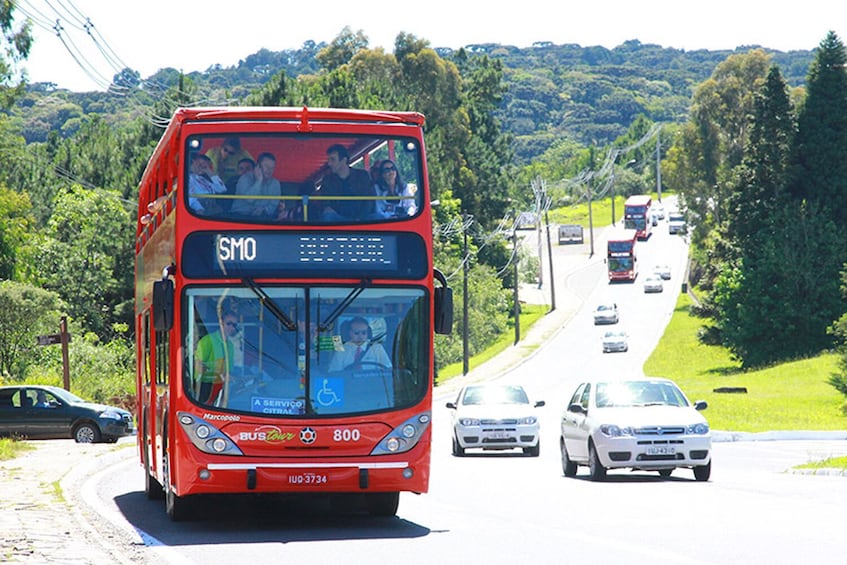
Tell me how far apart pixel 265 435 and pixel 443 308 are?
84.9 inches

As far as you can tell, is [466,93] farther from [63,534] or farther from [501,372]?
[63,534]

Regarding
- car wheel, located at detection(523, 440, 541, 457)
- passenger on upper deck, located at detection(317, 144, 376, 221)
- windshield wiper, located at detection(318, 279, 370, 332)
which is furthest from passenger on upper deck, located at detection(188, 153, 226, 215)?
car wheel, located at detection(523, 440, 541, 457)

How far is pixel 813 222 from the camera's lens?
77875 millimetres

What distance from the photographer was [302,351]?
47.4 ft

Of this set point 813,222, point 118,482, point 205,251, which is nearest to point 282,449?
point 205,251

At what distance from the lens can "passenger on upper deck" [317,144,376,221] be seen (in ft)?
48.0

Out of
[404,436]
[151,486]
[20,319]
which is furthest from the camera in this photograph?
[20,319]

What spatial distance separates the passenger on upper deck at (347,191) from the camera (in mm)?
14641

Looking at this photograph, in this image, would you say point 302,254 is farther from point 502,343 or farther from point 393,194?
point 502,343

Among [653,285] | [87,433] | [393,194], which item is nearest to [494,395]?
[87,433]

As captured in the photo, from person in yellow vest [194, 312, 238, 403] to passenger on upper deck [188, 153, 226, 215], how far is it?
106 cm

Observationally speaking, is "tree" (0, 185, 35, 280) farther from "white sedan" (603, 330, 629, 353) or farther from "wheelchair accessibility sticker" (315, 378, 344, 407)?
"white sedan" (603, 330, 629, 353)

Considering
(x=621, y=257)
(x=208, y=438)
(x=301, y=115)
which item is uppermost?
(x=301, y=115)

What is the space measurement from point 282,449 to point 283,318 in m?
1.29
